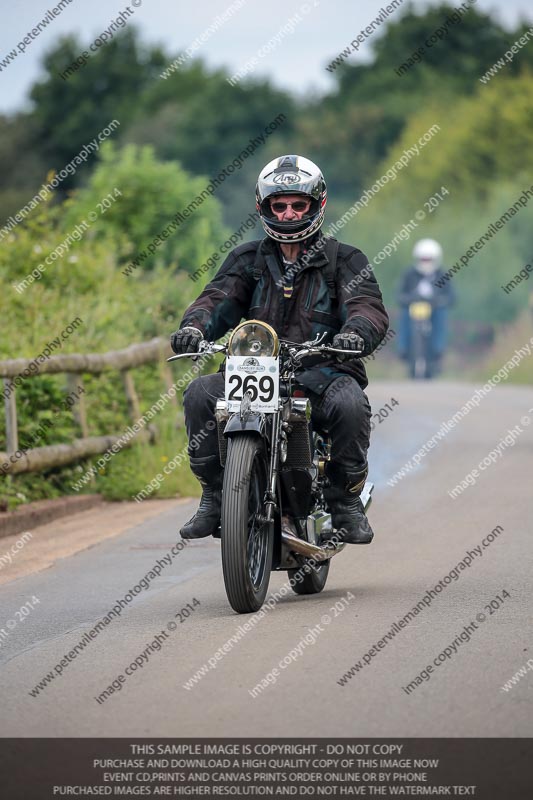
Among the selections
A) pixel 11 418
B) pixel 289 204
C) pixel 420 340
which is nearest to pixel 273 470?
pixel 289 204

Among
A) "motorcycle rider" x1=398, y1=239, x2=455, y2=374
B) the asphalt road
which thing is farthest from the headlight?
"motorcycle rider" x1=398, y1=239, x2=455, y2=374

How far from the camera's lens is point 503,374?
32.2 metres

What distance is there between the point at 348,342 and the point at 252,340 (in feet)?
1.56

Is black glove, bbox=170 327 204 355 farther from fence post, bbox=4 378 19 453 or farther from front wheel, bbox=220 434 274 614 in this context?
fence post, bbox=4 378 19 453

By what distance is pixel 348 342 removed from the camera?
7855mm

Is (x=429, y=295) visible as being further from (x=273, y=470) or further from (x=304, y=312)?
(x=273, y=470)

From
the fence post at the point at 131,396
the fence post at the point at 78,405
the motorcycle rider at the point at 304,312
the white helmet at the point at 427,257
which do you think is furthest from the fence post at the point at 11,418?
the white helmet at the point at 427,257

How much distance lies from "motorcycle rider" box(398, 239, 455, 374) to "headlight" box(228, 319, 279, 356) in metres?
25.6

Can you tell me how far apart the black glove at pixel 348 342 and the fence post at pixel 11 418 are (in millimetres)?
4695

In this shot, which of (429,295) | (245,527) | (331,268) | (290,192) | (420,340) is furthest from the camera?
(420,340)

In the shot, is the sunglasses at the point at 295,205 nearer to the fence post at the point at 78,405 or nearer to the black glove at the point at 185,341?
the black glove at the point at 185,341

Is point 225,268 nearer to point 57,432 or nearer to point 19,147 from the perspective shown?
point 57,432

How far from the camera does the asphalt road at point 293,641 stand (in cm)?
579
